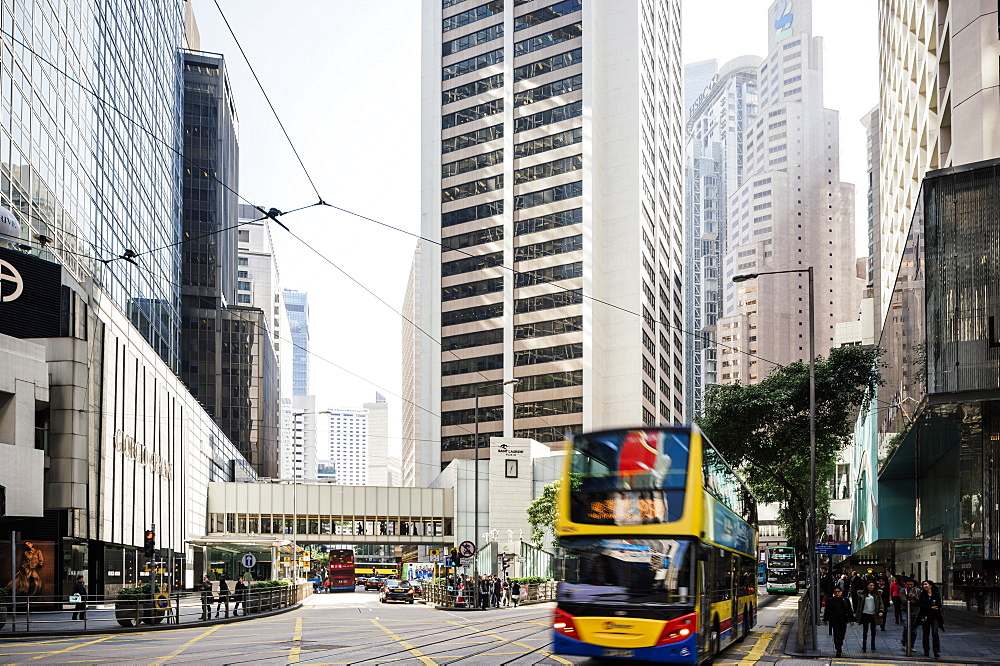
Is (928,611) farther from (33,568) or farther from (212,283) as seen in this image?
(212,283)

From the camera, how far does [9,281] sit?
4050cm

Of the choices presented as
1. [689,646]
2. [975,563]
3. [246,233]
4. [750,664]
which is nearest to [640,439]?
[689,646]

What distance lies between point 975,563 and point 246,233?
164m

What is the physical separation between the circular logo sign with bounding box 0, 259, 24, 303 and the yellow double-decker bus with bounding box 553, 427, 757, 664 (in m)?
29.4

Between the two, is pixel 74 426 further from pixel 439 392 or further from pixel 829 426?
pixel 439 392

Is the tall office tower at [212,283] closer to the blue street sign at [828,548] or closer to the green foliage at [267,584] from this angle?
the green foliage at [267,584]

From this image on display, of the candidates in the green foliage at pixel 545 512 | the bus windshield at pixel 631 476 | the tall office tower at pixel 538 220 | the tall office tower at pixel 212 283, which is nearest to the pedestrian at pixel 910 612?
the bus windshield at pixel 631 476

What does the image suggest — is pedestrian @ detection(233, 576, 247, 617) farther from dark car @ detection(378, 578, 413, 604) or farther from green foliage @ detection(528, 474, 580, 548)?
green foliage @ detection(528, 474, 580, 548)

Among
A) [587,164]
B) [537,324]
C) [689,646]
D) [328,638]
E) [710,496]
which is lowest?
[328,638]

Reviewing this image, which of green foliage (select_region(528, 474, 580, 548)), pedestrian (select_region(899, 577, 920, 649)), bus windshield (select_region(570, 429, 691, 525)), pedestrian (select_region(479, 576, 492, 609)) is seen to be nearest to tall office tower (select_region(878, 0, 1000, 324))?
pedestrian (select_region(899, 577, 920, 649))

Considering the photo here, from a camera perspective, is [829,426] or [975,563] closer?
[975,563]

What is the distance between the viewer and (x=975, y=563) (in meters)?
31.5

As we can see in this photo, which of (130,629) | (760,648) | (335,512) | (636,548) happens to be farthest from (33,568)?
(335,512)

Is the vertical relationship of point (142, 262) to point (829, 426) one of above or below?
above
